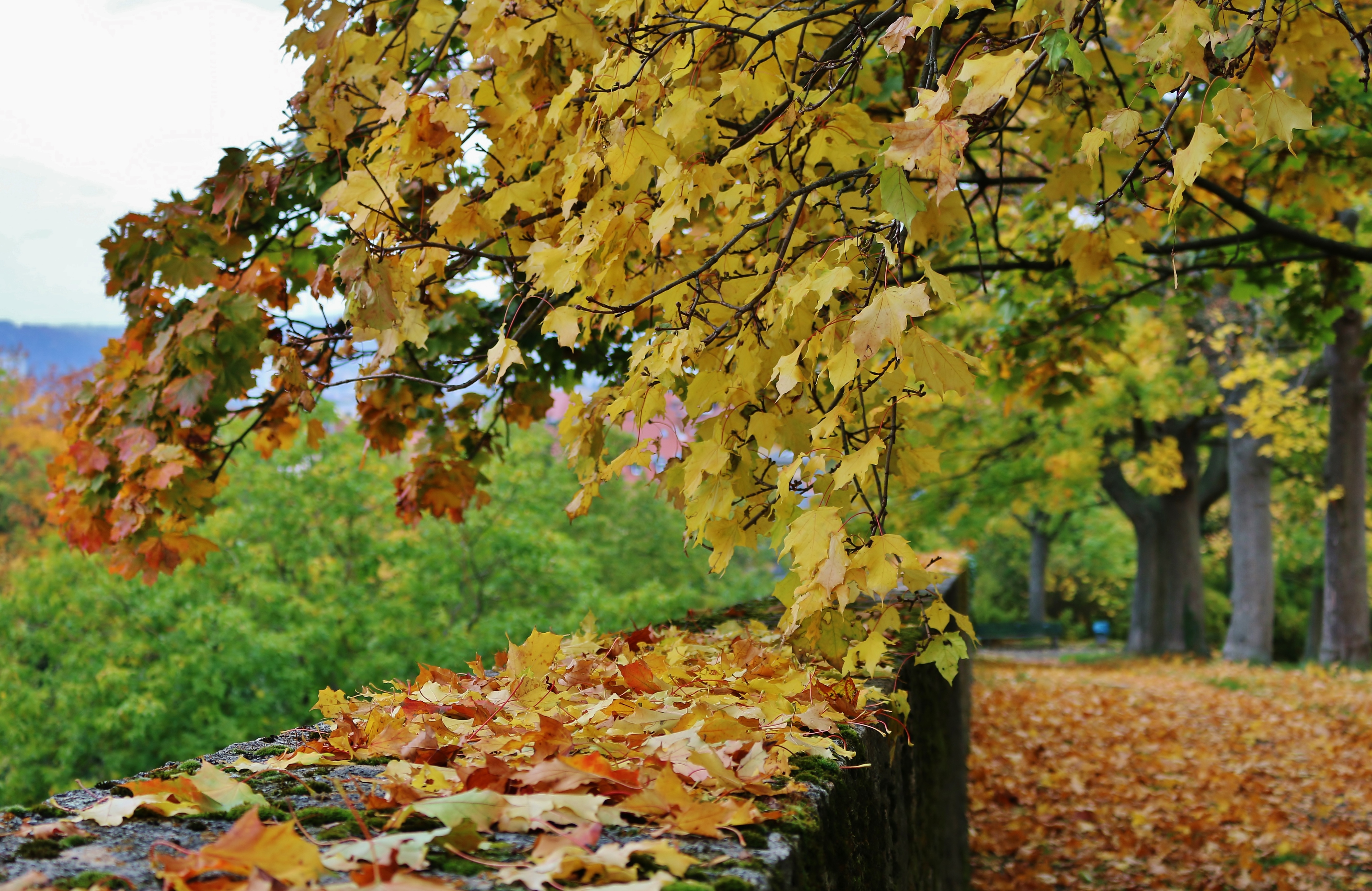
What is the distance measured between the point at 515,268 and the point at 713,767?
7.08 ft

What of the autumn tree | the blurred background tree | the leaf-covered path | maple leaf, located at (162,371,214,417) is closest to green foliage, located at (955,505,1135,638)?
the leaf-covered path

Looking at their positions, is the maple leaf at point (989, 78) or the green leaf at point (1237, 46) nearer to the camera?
the maple leaf at point (989, 78)

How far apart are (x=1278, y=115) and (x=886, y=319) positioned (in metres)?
1.05

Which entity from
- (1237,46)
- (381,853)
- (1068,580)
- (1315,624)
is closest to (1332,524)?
(1315,624)

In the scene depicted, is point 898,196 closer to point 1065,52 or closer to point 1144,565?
point 1065,52

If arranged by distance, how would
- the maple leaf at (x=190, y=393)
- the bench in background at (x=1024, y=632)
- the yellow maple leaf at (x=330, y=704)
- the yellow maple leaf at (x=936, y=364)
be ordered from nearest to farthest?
the yellow maple leaf at (x=936, y=364) → the yellow maple leaf at (x=330, y=704) → the maple leaf at (x=190, y=393) → the bench in background at (x=1024, y=632)

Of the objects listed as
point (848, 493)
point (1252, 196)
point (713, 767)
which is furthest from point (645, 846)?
point (1252, 196)

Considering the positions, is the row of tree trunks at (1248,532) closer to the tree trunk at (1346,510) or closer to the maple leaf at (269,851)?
the tree trunk at (1346,510)

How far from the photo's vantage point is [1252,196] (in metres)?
7.21

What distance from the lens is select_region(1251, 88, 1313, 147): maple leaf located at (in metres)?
1.98

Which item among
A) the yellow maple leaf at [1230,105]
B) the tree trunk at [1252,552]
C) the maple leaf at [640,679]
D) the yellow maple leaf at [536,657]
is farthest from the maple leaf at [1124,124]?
the tree trunk at [1252,552]

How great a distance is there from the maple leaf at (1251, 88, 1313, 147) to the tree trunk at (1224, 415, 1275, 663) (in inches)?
613

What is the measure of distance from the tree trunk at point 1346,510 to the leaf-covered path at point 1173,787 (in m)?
2.14

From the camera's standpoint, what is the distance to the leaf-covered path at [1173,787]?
5617 millimetres
